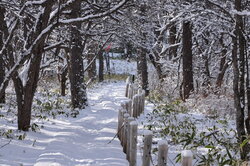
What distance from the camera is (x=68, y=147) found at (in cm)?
752

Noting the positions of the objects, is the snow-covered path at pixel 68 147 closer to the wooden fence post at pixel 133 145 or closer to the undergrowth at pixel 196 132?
the wooden fence post at pixel 133 145

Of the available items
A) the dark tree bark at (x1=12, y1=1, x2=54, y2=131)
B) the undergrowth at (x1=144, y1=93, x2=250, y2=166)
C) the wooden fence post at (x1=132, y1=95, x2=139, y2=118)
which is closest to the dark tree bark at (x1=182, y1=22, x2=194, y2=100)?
the undergrowth at (x1=144, y1=93, x2=250, y2=166)

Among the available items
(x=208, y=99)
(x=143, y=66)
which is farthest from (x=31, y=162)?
(x=143, y=66)

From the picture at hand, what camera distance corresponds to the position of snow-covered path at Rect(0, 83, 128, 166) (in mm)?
6504

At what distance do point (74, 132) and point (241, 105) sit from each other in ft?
14.4

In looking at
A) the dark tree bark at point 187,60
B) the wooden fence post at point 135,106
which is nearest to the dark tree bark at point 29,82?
the wooden fence post at point 135,106

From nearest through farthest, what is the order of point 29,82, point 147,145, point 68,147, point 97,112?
1. point 147,145
2. point 68,147
3. point 29,82
4. point 97,112

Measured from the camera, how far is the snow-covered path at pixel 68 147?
6504mm

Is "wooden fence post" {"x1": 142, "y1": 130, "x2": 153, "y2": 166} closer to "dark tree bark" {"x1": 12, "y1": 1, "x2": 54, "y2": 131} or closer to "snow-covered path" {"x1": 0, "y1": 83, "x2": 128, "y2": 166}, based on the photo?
"snow-covered path" {"x1": 0, "y1": 83, "x2": 128, "y2": 166}

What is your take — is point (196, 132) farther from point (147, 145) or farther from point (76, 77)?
point (76, 77)

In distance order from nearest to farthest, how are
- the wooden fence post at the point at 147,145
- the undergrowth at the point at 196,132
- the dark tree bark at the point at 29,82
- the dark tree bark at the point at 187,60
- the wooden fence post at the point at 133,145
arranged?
1. the wooden fence post at the point at 147,145
2. the wooden fence post at the point at 133,145
3. the undergrowth at the point at 196,132
4. the dark tree bark at the point at 29,82
5. the dark tree bark at the point at 187,60

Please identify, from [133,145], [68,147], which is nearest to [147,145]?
[133,145]

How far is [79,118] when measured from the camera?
11.3m

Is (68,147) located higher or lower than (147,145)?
lower
